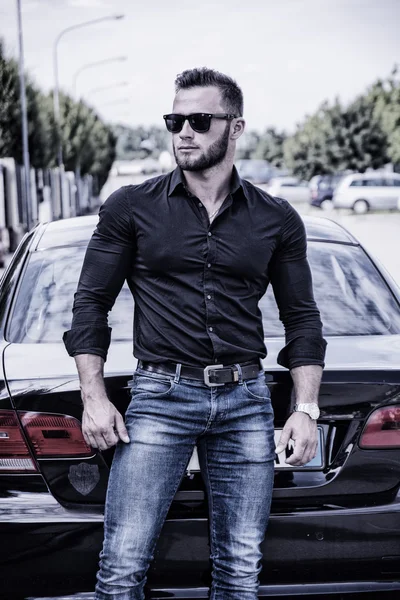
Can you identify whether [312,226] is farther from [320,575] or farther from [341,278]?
[320,575]

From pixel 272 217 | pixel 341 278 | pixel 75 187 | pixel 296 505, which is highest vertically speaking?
pixel 272 217

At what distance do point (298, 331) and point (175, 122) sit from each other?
691 millimetres

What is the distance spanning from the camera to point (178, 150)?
2.62m

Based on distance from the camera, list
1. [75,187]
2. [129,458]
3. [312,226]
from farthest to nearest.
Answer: [75,187]
[312,226]
[129,458]

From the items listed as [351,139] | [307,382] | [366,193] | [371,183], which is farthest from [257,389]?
[351,139]

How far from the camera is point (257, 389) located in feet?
8.46

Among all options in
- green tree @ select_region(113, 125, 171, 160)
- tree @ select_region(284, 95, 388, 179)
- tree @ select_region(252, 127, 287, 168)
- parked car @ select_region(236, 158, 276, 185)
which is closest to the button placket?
tree @ select_region(284, 95, 388, 179)

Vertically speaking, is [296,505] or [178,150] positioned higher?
[178,150]

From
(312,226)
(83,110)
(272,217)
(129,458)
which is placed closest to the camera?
(129,458)

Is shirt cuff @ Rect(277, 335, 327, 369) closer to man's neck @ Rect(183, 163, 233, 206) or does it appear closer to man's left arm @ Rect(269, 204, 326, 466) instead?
man's left arm @ Rect(269, 204, 326, 466)

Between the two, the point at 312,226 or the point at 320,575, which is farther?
the point at 312,226

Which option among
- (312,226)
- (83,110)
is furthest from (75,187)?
(312,226)

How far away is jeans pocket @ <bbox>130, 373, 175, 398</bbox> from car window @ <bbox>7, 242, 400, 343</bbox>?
677 millimetres

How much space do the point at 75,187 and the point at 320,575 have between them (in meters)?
49.3
